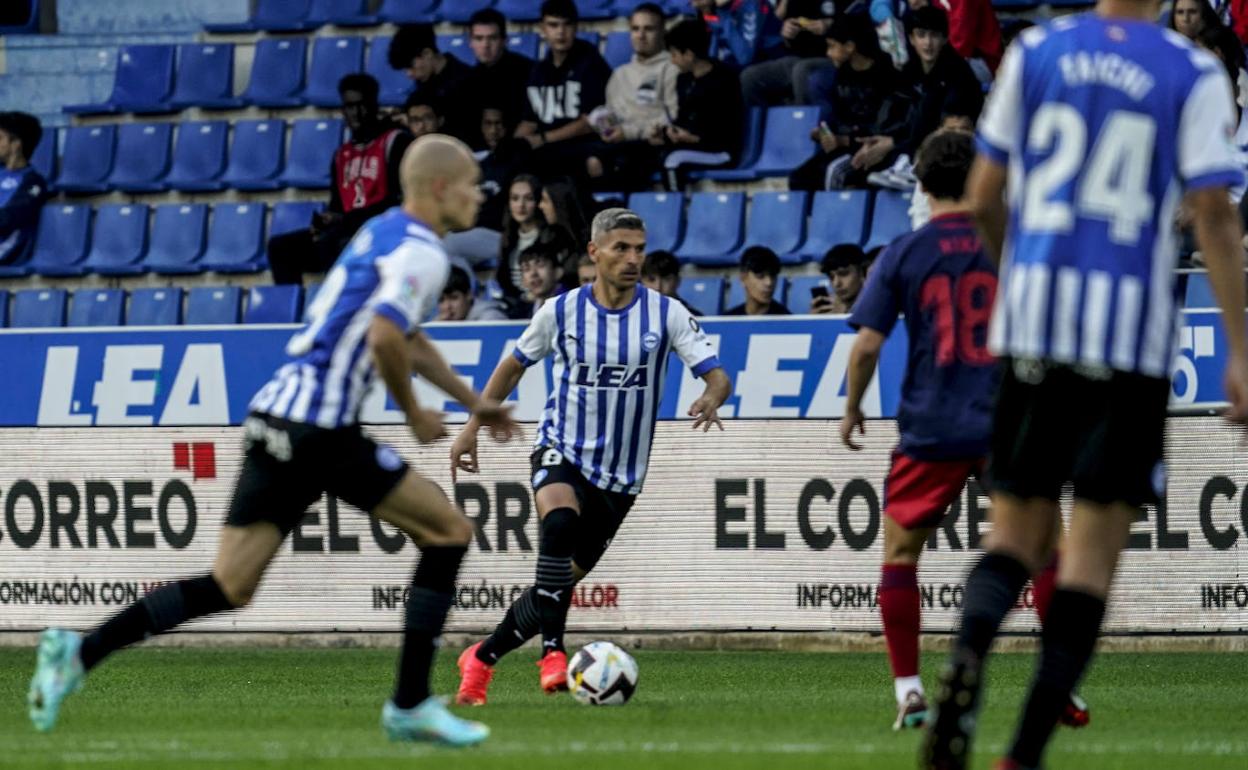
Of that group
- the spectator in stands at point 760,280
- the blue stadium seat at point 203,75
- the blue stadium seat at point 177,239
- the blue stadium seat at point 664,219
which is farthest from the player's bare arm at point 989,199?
the blue stadium seat at point 203,75

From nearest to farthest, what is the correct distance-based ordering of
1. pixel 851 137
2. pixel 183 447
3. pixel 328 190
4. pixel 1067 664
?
pixel 1067 664
pixel 183 447
pixel 851 137
pixel 328 190

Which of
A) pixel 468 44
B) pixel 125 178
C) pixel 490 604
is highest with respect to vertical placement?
pixel 468 44

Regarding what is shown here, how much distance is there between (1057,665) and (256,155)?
1419 cm

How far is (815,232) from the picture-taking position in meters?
15.7

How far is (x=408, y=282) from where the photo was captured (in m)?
6.68

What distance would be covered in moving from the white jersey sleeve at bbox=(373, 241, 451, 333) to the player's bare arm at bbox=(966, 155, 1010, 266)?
68.6 inches

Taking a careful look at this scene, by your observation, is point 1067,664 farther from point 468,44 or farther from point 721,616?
point 468,44

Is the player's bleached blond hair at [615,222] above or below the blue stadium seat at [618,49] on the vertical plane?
below

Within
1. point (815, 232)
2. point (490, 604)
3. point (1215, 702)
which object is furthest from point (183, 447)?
point (1215, 702)

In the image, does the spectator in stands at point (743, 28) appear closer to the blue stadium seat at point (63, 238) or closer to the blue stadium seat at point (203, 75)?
the blue stadium seat at point (203, 75)

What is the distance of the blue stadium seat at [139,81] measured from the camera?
19484 mm

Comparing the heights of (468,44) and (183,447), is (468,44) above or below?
above

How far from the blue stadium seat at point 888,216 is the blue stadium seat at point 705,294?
3.44 ft

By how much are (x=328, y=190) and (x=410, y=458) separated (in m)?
6.11
